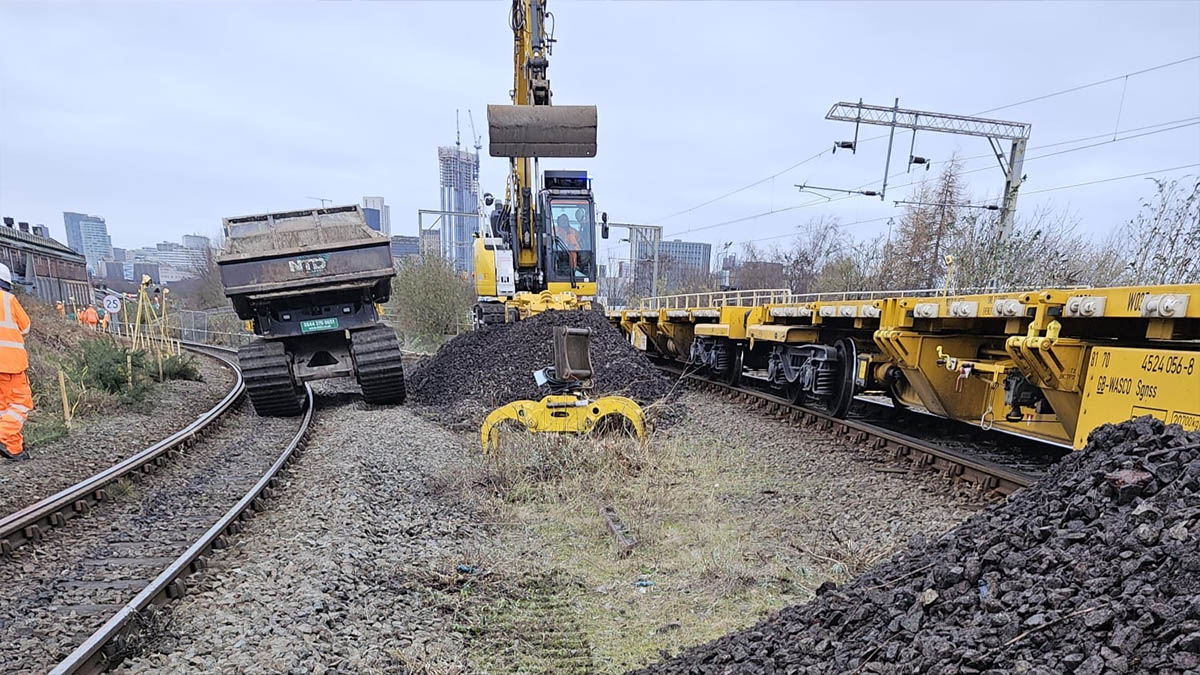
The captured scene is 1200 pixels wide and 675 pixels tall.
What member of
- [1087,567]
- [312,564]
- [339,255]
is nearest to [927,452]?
[1087,567]

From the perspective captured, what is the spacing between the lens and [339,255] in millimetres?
9805

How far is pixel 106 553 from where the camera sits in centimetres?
483

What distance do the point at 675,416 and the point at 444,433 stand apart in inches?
135

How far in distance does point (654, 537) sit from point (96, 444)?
298 inches

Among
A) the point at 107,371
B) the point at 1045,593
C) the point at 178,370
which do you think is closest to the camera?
the point at 1045,593

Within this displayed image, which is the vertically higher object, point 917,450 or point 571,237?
point 571,237

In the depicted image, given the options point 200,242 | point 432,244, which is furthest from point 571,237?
point 200,242

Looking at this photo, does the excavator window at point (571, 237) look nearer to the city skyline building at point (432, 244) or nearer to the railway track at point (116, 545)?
the railway track at point (116, 545)

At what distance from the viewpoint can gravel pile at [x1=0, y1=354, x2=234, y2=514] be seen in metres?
A: 6.26

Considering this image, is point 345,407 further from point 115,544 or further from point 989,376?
point 989,376

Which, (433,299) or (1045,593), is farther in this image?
(433,299)

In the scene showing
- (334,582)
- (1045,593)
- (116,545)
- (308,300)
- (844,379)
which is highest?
(308,300)

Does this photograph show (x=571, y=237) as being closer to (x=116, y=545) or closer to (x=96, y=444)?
(x=96, y=444)

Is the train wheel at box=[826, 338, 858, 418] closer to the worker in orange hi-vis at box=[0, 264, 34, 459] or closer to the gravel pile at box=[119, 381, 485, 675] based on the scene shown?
the gravel pile at box=[119, 381, 485, 675]
